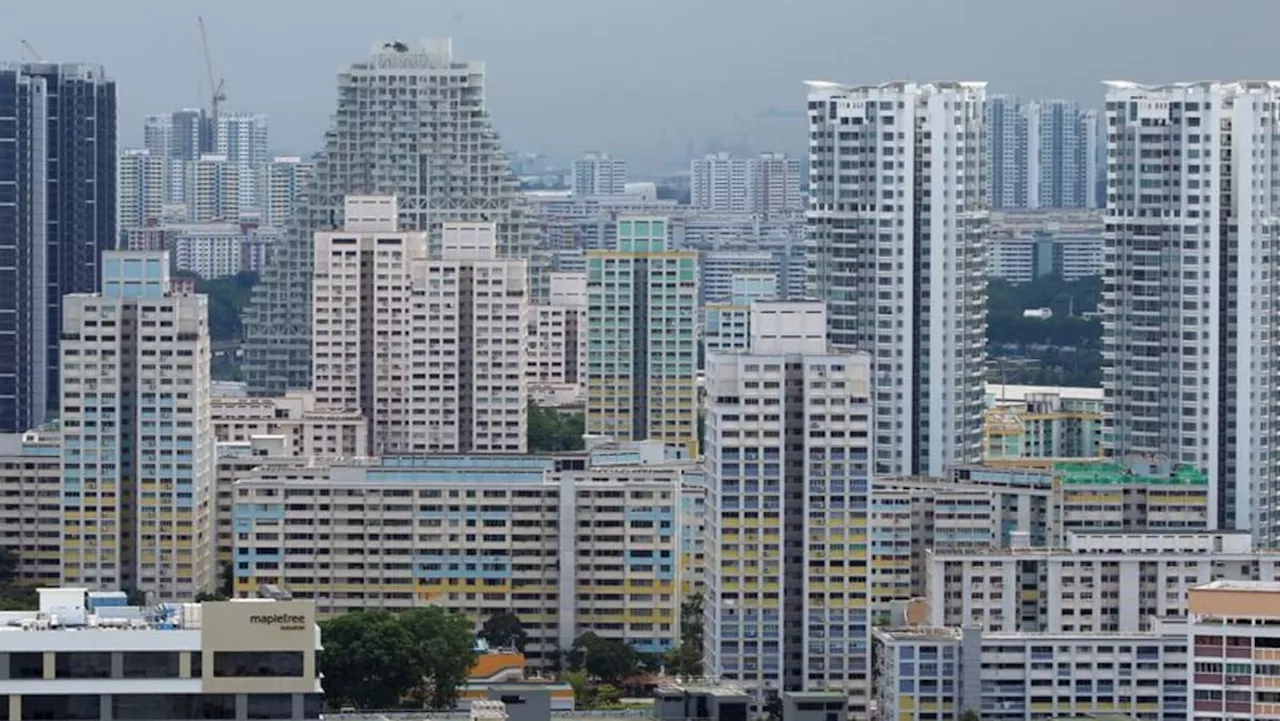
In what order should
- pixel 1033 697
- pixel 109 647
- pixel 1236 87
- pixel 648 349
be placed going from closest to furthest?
1. pixel 109 647
2. pixel 1033 697
3. pixel 1236 87
4. pixel 648 349

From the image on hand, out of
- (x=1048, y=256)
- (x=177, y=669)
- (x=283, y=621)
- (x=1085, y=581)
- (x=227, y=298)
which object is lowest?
(x=1085, y=581)

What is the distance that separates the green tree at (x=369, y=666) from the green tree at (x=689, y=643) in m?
1.91

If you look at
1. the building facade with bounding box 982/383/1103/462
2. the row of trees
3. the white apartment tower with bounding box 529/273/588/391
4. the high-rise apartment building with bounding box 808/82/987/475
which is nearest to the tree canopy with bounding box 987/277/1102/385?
the building facade with bounding box 982/383/1103/462

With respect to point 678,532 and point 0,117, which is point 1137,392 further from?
point 0,117

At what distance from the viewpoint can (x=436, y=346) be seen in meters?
29.8

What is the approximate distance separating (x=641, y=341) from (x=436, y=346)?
159 centimetres

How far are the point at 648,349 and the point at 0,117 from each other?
8951 mm

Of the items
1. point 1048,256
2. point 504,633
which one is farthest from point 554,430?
point 1048,256

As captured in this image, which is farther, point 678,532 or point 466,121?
point 466,121

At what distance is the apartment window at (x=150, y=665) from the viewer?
554 inches

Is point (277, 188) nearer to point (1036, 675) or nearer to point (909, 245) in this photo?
point (909, 245)

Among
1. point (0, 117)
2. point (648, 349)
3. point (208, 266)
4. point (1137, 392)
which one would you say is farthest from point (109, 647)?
point (208, 266)

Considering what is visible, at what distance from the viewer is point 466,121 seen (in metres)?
38.1

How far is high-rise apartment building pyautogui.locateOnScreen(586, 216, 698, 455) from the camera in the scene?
98.8 ft
